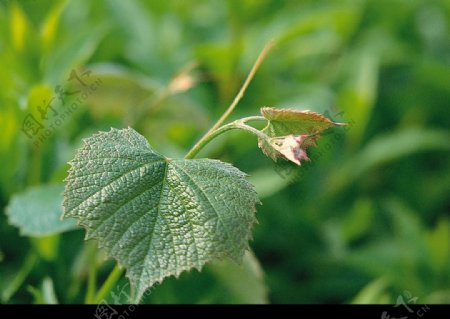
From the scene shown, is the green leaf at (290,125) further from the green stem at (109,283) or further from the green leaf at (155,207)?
the green stem at (109,283)

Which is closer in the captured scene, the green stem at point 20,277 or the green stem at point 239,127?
the green stem at point 239,127

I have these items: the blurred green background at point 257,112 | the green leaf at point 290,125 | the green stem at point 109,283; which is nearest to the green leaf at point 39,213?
the blurred green background at point 257,112

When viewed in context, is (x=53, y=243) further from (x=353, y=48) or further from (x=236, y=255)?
(x=353, y=48)

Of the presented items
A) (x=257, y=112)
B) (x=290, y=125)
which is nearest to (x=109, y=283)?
(x=290, y=125)

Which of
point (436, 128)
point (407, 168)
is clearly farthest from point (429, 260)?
point (436, 128)

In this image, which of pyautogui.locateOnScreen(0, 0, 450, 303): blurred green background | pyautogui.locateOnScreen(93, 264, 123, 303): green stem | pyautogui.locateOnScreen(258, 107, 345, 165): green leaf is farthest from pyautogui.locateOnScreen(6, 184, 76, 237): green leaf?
pyautogui.locateOnScreen(258, 107, 345, 165): green leaf

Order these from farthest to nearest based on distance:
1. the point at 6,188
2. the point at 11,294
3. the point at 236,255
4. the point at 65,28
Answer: the point at 65,28
the point at 6,188
the point at 11,294
the point at 236,255

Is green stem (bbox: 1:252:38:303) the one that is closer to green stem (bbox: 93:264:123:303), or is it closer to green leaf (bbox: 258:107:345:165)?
green stem (bbox: 93:264:123:303)
